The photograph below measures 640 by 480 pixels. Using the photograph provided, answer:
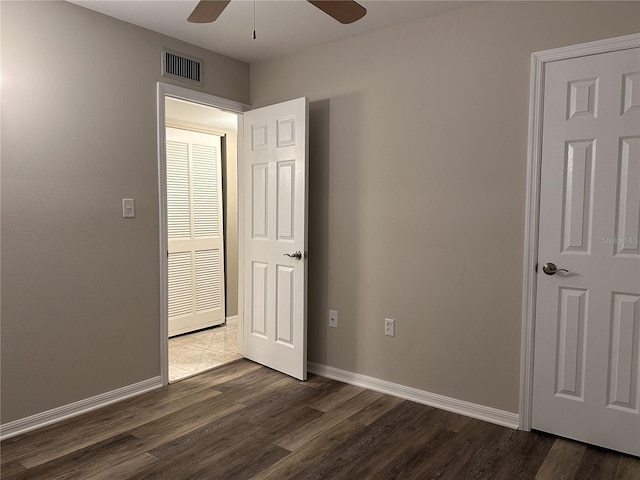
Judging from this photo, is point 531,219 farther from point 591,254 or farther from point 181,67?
point 181,67

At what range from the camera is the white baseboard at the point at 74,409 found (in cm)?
258

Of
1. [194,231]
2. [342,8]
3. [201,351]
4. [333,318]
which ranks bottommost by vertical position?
[201,351]

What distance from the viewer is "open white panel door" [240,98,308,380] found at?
133 inches

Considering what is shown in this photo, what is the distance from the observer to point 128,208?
3059 mm

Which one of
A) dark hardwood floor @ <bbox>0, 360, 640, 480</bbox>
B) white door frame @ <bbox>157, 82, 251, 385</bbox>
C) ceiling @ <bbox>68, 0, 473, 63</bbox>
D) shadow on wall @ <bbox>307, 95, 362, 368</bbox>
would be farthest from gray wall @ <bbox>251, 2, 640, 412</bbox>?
white door frame @ <bbox>157, 82, 251, 385</bbox>

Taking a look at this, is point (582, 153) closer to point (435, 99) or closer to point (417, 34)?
point (435, 99)

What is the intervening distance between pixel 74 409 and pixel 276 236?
174 cm

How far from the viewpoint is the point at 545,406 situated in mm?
2615

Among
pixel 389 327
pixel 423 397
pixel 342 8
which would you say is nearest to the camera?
pixel 342 8

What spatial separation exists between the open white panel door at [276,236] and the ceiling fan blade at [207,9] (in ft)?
4.87

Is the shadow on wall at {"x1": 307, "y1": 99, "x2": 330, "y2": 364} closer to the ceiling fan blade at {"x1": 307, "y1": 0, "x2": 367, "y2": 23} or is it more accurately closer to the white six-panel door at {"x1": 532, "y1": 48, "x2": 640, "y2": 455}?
the white six-panel door at {"x1": 532, "y1": 48, "x2": 640, "y2": 455}

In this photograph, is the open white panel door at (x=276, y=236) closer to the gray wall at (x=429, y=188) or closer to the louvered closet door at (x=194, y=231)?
the gray wall at (x=429, y=188)

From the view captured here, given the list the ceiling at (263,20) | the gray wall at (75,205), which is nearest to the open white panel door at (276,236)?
the ceiling at (263,20)

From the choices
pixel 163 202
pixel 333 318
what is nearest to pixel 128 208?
pixel 163 202
